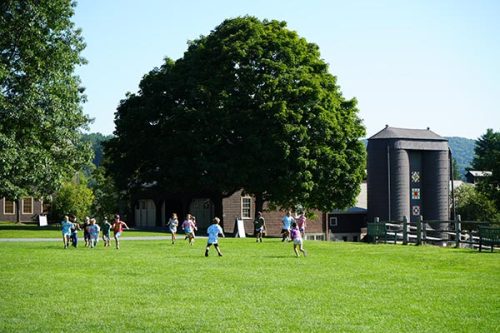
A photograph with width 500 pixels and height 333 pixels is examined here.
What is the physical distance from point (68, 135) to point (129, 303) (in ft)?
101

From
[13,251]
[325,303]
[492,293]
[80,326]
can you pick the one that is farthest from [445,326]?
[13,251]

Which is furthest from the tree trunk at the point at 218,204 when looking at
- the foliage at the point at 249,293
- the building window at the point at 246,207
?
the foliage at the point at 249,293

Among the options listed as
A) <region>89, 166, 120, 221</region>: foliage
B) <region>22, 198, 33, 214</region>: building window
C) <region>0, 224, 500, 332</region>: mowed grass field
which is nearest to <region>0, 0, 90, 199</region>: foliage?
<region>0, 224, 500, 332</region>: mowed grass field

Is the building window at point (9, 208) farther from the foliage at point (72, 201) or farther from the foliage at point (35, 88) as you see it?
the foliage at point (35, 88)

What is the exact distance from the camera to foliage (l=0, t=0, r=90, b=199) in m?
40.6

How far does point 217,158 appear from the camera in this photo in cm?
5000

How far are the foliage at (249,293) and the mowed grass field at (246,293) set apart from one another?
0.02 m

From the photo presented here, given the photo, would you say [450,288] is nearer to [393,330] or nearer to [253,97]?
[393,330]

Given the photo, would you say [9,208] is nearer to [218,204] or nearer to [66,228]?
[218,204]

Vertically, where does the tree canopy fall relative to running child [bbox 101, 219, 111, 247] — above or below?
above

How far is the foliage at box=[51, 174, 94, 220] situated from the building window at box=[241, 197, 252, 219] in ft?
69.5

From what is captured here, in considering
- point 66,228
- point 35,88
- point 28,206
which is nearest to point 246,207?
point 35,88

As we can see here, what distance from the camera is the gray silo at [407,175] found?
79438 mm

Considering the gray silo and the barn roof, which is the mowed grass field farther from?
the barn roof
